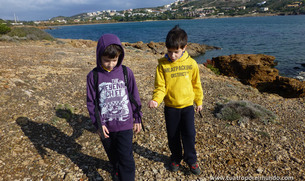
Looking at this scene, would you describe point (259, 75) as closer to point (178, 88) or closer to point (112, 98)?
point (178, 88)

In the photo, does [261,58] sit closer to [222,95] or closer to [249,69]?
[249,69]

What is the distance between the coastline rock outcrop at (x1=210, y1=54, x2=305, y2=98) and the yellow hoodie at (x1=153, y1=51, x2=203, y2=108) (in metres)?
8.35

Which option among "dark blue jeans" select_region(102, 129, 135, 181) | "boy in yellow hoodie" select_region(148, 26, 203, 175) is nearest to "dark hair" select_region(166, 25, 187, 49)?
"boy in yellow hoodie" select_region(148, 26, 203, 175)

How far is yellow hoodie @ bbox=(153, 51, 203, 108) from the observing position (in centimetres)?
280

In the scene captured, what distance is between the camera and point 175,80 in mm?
2828

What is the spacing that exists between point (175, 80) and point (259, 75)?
34.4ft

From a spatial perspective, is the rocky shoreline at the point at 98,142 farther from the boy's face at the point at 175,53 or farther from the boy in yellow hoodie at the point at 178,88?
the boy's face at the point at 175,53

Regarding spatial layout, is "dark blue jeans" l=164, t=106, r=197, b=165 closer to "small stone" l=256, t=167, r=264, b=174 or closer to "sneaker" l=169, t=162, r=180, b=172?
"sneaker" l=169, t=162, r=180, b=172

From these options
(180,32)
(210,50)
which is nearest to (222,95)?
(180,32)

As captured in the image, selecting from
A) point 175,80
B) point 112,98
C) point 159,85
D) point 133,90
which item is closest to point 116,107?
point 112,98

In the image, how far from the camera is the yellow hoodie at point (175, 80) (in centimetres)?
280

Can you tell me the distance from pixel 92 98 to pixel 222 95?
19.8 ft

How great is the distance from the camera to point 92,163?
3.53 m

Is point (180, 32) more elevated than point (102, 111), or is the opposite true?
point (180, 32)
